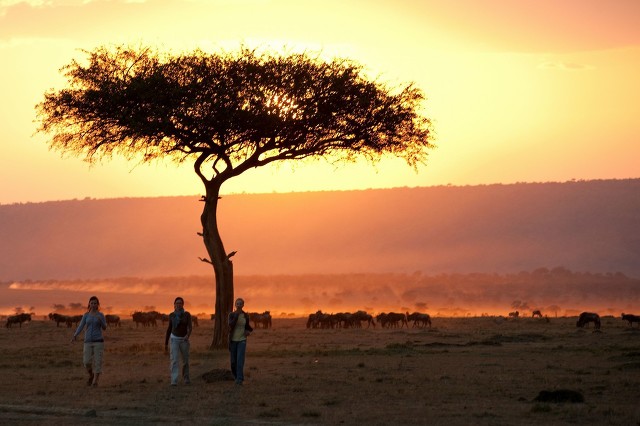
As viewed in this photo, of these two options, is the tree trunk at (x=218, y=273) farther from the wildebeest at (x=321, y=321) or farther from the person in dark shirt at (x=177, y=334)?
the wildebeest at (x=321, y=321)

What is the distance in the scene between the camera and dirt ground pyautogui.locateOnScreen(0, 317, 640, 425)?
79.7 feet

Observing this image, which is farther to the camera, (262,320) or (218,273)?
(262,320)

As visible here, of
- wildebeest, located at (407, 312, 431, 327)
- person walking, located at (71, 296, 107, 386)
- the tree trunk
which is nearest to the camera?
person walking, located at (71, 296, 107, 386)

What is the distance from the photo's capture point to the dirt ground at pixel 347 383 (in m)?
24.3

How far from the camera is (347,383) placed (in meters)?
31.1

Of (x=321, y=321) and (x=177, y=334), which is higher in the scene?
(x=321, y=321)

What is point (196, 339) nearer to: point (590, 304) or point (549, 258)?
point (590, 304)

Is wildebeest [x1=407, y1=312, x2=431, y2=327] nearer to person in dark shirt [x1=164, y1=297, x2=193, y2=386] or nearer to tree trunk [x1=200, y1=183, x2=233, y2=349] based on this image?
tree trunk [x1=200, y1=183, x2=233, y2=349]

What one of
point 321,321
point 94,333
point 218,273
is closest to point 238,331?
point 94,333

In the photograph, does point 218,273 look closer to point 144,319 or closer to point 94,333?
point 94,333

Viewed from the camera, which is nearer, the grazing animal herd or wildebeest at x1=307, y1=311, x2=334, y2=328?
wildebeest at x1=307, y1=311, x2=334, y2=328

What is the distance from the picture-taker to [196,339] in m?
54.8

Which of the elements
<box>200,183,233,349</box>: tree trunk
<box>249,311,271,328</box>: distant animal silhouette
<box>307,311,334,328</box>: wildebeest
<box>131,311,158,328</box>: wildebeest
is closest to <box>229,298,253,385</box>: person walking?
<box>200,183,233,349</box>: tree trunk

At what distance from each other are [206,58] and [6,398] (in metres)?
20.5
